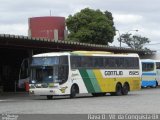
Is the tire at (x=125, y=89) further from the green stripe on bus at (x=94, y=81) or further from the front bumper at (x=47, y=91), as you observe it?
the front bumper at (x=47, y=91)

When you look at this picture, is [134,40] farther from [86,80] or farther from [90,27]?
[86,80]

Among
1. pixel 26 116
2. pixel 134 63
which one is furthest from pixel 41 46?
pixel 26 116

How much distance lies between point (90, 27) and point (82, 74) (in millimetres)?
38291

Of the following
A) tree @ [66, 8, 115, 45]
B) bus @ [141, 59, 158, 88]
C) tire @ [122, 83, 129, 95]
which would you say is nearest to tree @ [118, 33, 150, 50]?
tree @ [66, 8, 115, 45]

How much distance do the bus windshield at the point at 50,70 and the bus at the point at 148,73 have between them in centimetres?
2332

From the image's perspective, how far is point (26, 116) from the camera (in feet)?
62.3

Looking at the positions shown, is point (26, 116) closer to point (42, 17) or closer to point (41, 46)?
point (41, 46)

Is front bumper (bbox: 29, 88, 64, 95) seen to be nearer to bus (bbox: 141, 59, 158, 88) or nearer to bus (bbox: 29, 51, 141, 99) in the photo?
bus (bbox: 29, 51, 141, 99)

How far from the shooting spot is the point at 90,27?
72.5 m

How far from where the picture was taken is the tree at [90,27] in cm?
7138

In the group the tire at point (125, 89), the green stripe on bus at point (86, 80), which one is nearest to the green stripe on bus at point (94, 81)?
the green stripe on bus at point (86, 80)

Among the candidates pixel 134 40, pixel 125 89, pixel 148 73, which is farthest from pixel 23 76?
pixel 134 40

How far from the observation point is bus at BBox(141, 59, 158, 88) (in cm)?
5559

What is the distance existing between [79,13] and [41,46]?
101 ft
